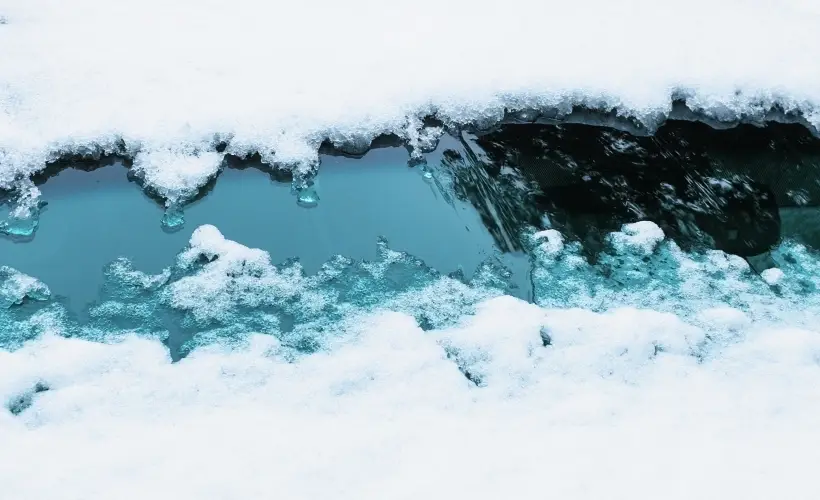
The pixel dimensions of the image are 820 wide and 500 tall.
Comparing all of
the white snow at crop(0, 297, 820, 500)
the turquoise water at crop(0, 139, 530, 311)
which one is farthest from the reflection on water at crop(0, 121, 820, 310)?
the white snow at crop(0, 297, 820, 500)

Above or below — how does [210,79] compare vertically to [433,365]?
above

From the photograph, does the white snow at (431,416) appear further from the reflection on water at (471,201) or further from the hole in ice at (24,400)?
the reflection on water at (471,201)

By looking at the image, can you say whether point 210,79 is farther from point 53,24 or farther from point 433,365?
point 433,365

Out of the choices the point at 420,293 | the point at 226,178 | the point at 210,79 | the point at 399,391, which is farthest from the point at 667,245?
the point at 210,79

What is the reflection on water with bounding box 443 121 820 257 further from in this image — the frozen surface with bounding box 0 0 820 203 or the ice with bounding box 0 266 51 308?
the ice with bounding box 0 266 51 308

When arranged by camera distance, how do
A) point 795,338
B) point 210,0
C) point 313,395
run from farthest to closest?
point 210,0 → point 795,338 → point 313,395

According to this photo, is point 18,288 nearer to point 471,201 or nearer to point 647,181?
point 471,201

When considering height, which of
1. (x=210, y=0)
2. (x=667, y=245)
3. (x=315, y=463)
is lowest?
(x=315, y=463)
